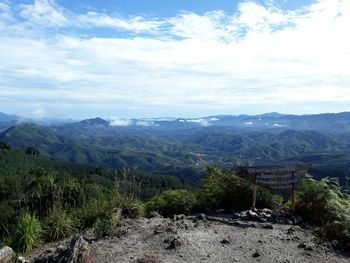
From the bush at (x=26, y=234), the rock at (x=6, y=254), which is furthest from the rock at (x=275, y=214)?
the rock at (x=6, y=254)

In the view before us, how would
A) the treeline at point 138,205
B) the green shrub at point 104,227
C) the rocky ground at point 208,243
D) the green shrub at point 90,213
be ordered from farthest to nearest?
the green shrub at point 90,213 < the treeline at point 138,205 < the green shrub at point 104,227 < the rocky ground at point 208,243

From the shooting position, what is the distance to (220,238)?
24.8 ft

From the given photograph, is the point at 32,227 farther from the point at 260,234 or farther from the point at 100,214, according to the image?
the point at 260,234

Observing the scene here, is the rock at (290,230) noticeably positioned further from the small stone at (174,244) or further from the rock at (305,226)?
the small stone at (174,244)

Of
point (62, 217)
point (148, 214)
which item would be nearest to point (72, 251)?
point (62, 217)

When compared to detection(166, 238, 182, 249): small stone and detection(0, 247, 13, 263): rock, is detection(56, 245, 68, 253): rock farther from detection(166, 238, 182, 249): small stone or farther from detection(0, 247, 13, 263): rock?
detection(166, 238, 182, 249): small stone

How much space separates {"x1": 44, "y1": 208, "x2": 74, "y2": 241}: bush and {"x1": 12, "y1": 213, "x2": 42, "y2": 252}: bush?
0.28 m

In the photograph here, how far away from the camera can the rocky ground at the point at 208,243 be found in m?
6.64

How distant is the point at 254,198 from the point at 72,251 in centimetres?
454

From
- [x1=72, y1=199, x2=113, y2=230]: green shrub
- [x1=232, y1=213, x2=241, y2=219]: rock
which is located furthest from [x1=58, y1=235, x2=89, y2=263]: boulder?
[x1=232, y1=213, x2=241, y2=219]: rock

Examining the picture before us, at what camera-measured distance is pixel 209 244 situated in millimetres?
7195

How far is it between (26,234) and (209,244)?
122 inches

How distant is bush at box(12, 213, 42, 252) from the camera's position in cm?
748

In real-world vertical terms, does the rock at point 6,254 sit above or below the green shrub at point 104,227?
below
